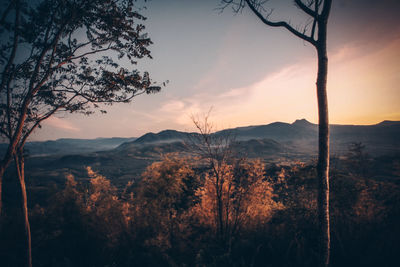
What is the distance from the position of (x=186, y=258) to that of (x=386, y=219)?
912cm

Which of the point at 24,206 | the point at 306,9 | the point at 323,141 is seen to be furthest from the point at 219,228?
the point at 306,9

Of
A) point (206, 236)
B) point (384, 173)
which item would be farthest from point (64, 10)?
point (384, 173)

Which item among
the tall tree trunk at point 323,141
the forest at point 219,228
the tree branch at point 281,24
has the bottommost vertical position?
the forest at point 219,228

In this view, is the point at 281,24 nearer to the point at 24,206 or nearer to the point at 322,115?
the point at 322,115

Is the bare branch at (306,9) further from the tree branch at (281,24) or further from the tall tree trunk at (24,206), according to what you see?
the tall tree trunk at (24,206)

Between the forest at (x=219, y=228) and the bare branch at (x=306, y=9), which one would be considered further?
the forest at (x=219, y=228)

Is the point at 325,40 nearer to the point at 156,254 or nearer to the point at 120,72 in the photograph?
the point at 120,72

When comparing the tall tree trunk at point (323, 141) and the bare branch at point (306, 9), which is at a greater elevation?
the bare branch at point (306, 9)

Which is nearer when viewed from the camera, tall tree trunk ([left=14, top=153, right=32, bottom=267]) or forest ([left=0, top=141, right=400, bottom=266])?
Result: forest ([left=0, top=141, right=400, bottom=266])

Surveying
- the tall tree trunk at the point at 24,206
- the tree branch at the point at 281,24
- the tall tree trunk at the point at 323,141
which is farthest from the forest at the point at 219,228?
the tree branch at the point at 281,24

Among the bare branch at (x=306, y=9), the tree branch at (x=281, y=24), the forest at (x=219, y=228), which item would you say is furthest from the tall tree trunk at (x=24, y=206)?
the bare branch at (x=306, y=9)

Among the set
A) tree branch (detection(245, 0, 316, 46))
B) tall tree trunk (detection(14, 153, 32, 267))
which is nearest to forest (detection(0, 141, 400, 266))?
tall tree trunk (detection(14, 153, 32, 267))

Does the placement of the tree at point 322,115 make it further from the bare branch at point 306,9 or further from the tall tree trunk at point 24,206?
the tall tree trunk at point 24,206

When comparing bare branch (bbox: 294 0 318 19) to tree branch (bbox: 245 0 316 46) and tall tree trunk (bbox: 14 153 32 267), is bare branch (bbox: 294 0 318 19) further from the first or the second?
tall tree trunk (bbox: 14 153 32 267)
